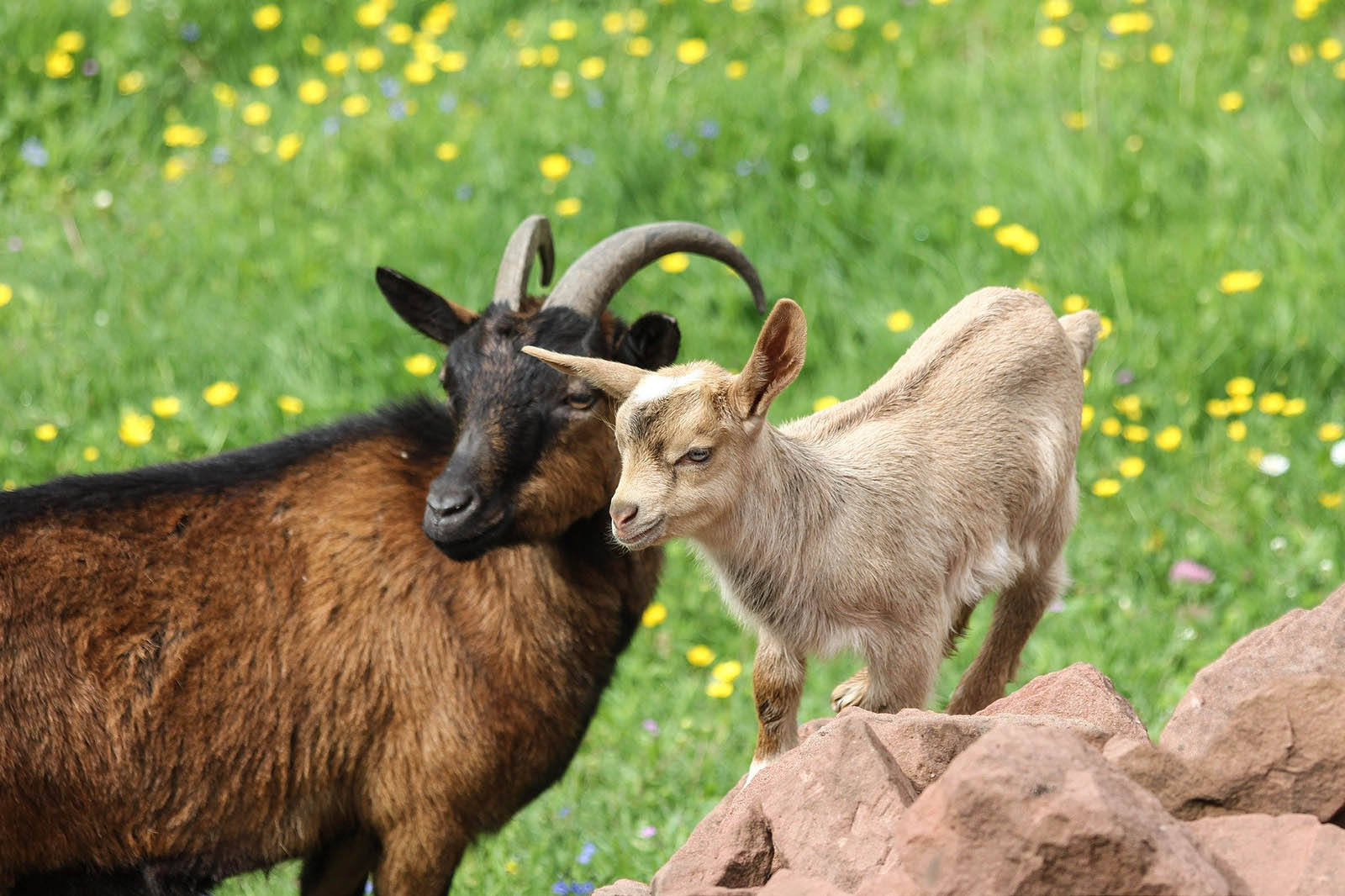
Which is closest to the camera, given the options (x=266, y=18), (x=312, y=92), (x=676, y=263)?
(x=676, y=263)

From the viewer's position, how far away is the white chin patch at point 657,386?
2939 millimetres

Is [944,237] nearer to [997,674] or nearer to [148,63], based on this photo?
[997,674]

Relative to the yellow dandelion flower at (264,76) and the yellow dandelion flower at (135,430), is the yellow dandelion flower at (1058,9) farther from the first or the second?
the yellow dandelion flower at (135,430)

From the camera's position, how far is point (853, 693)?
3334mm

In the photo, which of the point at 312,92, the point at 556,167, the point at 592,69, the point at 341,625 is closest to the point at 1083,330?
the point at 341,625

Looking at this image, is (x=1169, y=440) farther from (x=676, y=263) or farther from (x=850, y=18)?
(x=850, y=18)

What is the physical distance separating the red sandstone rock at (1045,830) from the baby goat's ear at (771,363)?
79 centimetres

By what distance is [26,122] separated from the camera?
8805mm

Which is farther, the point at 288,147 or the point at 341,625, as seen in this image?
the point at 288,147

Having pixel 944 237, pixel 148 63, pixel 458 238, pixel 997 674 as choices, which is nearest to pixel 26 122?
pixel 148 63

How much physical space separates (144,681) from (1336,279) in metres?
4.97

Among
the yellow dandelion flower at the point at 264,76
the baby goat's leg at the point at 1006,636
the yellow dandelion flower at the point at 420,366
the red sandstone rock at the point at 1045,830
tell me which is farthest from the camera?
the yellow dandelion flower at the point at 264,76

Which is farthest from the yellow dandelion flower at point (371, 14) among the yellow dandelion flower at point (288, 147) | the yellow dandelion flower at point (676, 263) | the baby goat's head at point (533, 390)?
the baby goat's head at point (533, 390)

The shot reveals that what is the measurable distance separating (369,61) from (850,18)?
261 cm
